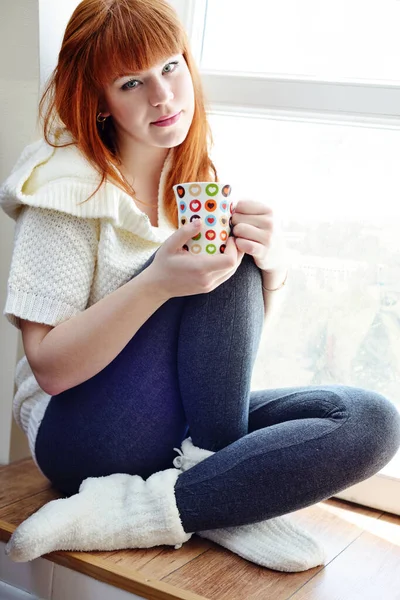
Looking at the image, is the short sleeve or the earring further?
the earring

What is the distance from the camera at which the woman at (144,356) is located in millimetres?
1085

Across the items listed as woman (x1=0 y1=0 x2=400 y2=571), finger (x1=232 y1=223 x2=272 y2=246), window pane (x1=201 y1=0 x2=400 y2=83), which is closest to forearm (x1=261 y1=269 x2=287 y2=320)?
woman (x1=0 y1=0 x2=400 y2=571)

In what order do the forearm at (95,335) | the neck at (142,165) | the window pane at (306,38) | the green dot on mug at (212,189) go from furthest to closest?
1. the window pane at (306,38)
2. the neck at (142,165)
3. the forearm at (95,335)
4. the green dot on mug at (212,189)

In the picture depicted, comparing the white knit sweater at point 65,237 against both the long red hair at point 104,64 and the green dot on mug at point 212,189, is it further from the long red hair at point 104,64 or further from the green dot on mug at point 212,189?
the green dot on mug at point 212,189

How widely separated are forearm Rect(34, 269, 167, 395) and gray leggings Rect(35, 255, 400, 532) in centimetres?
6

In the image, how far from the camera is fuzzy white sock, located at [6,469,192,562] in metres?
1.04

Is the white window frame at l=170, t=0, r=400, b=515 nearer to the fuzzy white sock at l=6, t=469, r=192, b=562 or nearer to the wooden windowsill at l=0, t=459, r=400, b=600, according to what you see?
the wooden windowsill at l=0, t=459, r=400, b=600

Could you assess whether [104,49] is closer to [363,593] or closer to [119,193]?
[119,193]

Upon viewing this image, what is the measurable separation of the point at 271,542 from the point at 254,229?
Result: 0.46 meters

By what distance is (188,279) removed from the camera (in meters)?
1.01

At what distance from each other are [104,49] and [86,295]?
380 millimetres

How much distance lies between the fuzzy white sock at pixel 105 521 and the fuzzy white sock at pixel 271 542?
0.05 m

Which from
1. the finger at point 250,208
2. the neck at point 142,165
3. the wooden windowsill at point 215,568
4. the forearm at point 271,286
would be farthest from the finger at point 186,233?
the wooden windowsill at point 215,568

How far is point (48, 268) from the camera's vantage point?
1136 millimetres
